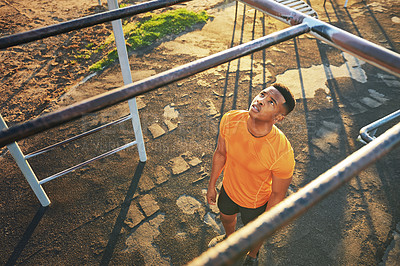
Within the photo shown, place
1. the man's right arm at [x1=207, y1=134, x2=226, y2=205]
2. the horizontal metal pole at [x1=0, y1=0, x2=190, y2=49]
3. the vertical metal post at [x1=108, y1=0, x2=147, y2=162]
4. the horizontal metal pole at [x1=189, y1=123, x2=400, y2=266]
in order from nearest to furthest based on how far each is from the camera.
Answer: the horizontal metal pole at [x1=189, y1=123, x2=400, y2=266] → the horizontal metal pole at [x1=0, y1=0, x2=190, y2=49] → the man's right arm at [x1=207, y1=134, x2=226, y2=205] → the vertical metal post at [x1=108, y1=0, x2=147, y2=162]

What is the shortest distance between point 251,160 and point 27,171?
2.09 m

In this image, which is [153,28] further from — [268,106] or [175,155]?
[268,106]

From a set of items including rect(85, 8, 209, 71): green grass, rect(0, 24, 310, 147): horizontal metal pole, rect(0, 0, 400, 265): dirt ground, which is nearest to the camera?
rect(0, 24, 310, 147): horizontal metal pole

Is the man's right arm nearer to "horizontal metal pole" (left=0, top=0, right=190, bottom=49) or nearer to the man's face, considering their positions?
the man's face

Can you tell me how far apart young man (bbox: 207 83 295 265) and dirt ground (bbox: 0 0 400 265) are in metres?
0.85

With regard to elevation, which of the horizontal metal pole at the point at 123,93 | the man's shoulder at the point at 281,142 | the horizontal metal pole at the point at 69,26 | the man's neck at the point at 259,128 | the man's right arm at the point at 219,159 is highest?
the horizontal metal pole at the point at 69,26

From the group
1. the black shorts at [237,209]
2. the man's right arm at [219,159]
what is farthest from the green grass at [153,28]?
the black shorts at [237,209]

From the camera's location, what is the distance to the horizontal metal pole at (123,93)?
81cm

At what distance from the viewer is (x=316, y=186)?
2.14 feet

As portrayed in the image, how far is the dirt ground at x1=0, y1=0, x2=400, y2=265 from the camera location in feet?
8.59

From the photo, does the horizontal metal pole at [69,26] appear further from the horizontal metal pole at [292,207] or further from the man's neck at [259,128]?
the horizontal metal pole at [292,207]

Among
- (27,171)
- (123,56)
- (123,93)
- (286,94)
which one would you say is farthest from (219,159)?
(27,171)

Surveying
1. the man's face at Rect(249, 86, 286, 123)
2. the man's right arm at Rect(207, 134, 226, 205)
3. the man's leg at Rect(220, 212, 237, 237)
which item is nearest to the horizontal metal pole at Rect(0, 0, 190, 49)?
the man's face at Rect(249, 86, 286, 123)

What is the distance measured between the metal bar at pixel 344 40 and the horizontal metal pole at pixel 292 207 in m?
0.30
